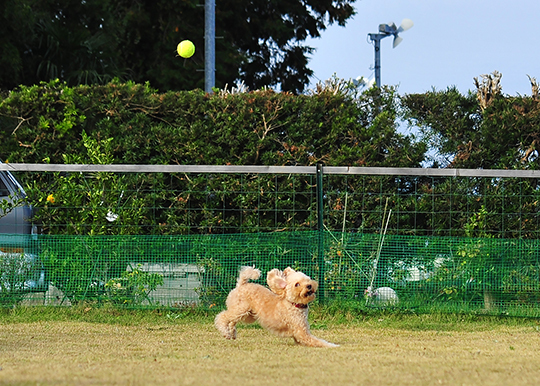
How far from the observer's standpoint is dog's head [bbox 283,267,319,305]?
601cm

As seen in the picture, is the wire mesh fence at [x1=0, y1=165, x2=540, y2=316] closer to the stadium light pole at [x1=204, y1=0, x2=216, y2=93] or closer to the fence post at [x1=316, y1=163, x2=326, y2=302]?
the fence post at [x1=316, y1=163, x2=326, y2=302]

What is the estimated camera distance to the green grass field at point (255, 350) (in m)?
4.61

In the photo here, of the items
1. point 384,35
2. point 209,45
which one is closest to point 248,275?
point 209,45

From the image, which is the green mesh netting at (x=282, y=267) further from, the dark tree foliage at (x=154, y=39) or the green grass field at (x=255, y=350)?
the dark tree foliage at (x=154, y=39)

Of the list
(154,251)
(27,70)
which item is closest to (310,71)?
(27,70)

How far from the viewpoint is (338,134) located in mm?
9180

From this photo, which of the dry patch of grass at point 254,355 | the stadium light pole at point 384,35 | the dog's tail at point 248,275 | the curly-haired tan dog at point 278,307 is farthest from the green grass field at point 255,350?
the stadium light pole at point 384,35

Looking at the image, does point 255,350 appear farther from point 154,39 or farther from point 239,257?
point 154,39

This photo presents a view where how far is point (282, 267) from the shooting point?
26.9 feet

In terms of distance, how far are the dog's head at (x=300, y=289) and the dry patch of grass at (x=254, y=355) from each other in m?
0.39

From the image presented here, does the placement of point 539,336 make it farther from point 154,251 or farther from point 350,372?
point 154,251

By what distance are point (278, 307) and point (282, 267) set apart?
80.3 inches

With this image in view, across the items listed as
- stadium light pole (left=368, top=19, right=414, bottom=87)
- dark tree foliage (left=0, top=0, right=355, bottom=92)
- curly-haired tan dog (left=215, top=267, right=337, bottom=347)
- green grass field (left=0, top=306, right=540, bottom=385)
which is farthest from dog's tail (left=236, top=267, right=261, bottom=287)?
stadium light pole (left=368, top=19, right=414, bottom=87)

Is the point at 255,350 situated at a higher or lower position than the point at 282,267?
lower
